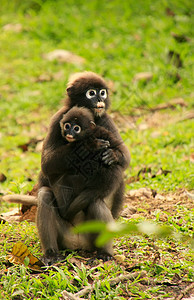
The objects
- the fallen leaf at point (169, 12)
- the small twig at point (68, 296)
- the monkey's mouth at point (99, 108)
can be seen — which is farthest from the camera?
the fallen leaf at point (169, 12)

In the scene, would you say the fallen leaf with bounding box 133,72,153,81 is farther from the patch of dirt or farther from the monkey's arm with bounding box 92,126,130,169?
the monkey's arm with bounding box 92,126,130,169

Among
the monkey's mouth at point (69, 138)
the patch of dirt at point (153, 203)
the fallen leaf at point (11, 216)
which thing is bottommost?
the patch of dirt at point (153, 203)

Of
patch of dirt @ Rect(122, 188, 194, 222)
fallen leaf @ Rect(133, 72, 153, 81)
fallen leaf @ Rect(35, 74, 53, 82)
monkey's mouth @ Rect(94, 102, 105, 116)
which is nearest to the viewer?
monkey's mouth @ Rect(94, 102, 105, 116)

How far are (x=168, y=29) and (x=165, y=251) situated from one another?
24.5ft

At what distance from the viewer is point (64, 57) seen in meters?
10.5

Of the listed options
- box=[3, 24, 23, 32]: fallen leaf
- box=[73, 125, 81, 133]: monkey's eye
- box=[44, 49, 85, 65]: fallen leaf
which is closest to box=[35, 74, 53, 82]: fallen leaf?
box=[44, 49, 85, 65]: fallen leaf

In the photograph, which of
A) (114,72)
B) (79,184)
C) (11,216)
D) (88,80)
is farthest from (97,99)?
(114,72)

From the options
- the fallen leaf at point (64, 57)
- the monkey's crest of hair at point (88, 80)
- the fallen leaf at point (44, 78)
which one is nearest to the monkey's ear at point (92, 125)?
the monkey's crest of hair at point (88, 80)

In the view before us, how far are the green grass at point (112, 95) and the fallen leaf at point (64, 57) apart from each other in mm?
140

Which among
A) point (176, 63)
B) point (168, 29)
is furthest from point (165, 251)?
point (168, 29)

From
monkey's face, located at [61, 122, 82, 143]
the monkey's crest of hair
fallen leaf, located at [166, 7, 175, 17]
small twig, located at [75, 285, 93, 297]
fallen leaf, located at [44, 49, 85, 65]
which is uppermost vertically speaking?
fallen leaf, located at [166, 7, 175, 17]

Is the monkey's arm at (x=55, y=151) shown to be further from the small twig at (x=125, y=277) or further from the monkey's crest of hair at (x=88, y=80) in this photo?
the small twig at (x=125, y=277)

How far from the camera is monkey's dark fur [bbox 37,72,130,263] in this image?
4.14 m

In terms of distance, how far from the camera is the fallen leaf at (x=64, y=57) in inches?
405
